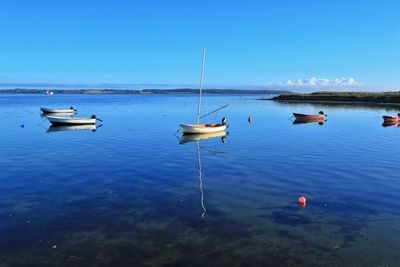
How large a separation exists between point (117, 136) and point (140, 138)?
3224mm

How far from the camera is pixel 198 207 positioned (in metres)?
16.5

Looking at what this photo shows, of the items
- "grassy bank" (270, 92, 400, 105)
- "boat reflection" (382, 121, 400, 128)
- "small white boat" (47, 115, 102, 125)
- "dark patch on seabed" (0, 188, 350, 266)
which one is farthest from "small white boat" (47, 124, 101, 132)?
"grassy bank" (270, 92, 400, 105)

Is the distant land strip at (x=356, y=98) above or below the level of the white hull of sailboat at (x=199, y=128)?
above

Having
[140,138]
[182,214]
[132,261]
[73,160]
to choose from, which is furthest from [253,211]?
[140,138]

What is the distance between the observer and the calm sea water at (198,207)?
12.1m

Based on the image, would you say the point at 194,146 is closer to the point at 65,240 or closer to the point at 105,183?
the point at 105,183

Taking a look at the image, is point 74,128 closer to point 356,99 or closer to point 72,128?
point 72,128

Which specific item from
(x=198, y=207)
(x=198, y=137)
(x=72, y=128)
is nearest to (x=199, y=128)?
(x=198, y=137)

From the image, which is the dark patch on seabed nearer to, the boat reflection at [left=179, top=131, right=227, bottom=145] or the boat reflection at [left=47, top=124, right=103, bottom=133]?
the boat reflection at [left=179, top=131, right=227, bottom=145]

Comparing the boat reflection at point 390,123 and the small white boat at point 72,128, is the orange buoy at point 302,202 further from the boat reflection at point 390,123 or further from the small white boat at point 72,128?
the boat reflection at point 390,123

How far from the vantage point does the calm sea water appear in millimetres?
12055

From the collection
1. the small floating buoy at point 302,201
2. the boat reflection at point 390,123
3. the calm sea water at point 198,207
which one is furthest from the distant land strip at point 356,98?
the small floating buoy at point 302,201

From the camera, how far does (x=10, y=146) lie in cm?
3372

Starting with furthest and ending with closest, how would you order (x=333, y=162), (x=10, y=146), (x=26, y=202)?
(x=10, y=146) → (x=333, y=162) → (x=26, y=202)
